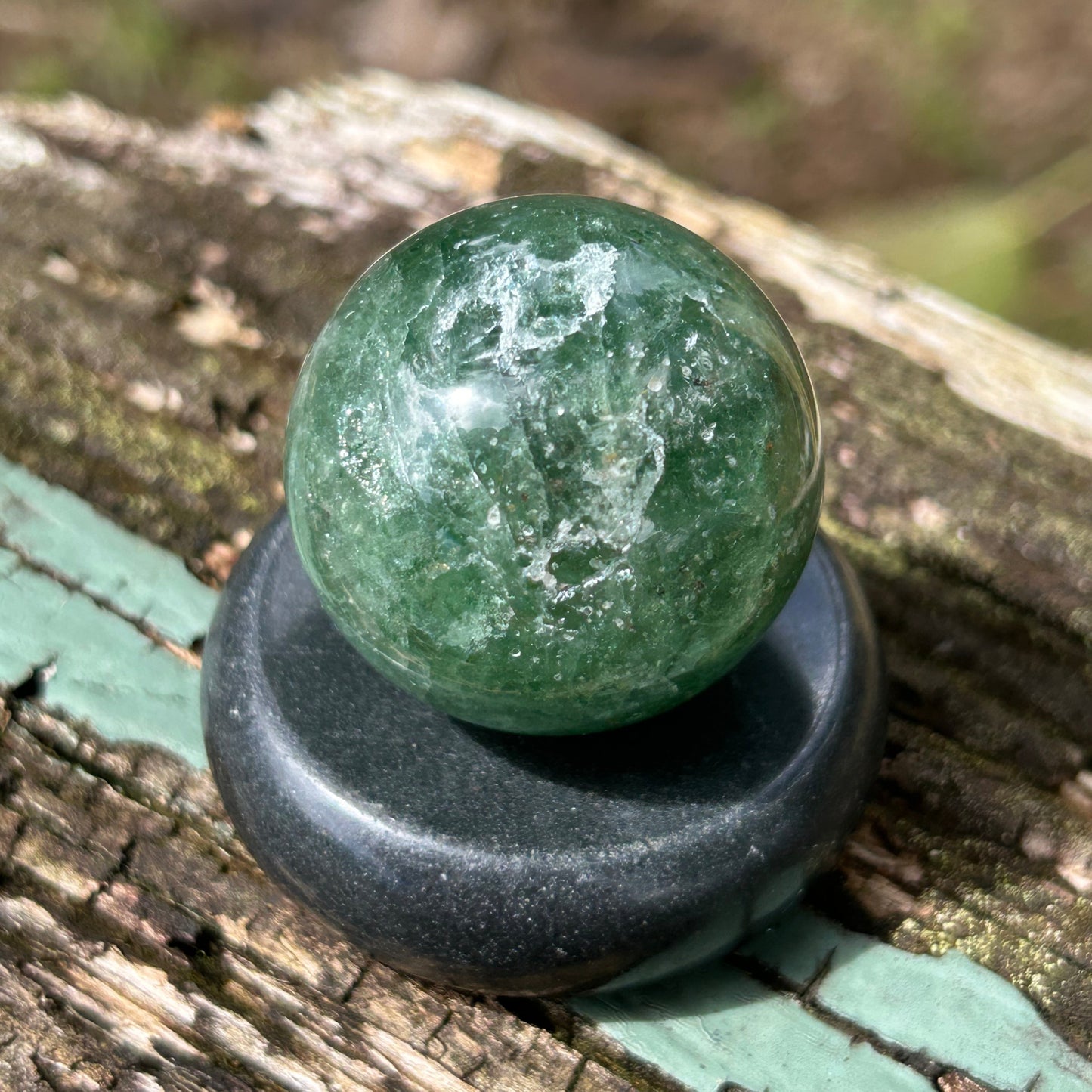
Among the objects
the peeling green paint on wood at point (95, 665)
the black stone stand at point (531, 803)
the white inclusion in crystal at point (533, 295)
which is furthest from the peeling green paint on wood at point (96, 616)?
the white inclusion in crystal at point (533, 295)

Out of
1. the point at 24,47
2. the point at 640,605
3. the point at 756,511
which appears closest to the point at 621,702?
the point at 640,605

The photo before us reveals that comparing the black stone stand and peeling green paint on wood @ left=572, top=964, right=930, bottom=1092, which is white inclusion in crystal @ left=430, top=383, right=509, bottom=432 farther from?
peeling green paint on wood @ left=572, top=964, right=930, bottom=1092

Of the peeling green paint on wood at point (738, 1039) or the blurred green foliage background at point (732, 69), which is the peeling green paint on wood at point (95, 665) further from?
the blurred green foliage background at point (732, 69)

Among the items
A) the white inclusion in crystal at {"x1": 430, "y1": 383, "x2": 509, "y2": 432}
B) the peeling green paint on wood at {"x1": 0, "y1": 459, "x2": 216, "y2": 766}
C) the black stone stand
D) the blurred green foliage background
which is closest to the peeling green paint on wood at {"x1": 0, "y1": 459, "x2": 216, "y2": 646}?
the peeling green paint on wood at {"x1": 0, "y1": 459, "x2": 216, "y2": 766}

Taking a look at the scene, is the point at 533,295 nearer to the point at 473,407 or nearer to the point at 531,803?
the point at 473,407

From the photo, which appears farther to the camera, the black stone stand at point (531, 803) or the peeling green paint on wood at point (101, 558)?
the peeling green paint on wood at point (101, 558)

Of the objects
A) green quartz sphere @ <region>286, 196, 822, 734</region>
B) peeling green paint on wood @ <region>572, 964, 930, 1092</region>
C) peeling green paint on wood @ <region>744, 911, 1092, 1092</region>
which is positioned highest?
green quartz sphere @ <region>286, 196, 822, 734</region>
